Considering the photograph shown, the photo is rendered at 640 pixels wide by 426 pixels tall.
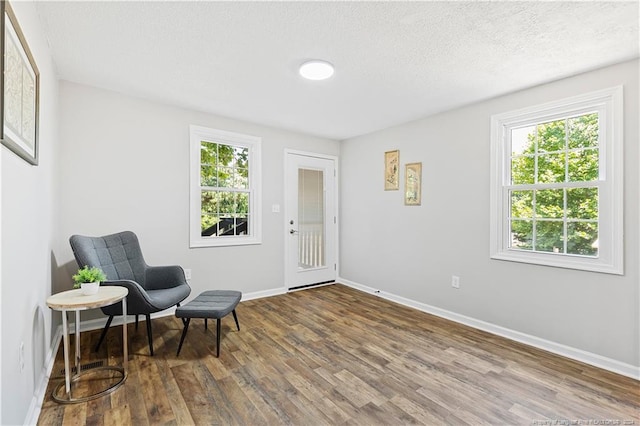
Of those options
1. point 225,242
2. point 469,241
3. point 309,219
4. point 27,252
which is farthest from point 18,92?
point 469,241

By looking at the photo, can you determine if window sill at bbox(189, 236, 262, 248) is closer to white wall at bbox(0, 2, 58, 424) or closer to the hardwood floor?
the hardwood floor

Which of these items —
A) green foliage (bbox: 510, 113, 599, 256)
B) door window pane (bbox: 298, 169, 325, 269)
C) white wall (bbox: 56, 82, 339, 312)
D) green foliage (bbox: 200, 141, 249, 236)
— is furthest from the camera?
door window pane (bbox: 298, 169, 325, 269)

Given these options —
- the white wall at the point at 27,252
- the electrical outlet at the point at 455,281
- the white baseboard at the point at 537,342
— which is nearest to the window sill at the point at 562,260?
the electrical outlet at the point at 455,281

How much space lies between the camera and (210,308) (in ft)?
8.20

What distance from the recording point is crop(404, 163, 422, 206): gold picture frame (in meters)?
3.75

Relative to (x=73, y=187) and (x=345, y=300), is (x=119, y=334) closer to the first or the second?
(x=73, y=187)

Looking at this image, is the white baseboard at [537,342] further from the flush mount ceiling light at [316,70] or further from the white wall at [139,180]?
the flush mount ceiling light at [316,70]

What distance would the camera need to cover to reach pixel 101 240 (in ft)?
9.08

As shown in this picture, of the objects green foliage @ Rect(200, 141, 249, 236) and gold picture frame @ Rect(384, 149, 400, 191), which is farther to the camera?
gold picture frame @ Rect(384, 149, 400, 191)

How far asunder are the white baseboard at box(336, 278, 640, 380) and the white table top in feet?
10.3

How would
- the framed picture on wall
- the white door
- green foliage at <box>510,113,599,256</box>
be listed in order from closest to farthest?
the framed picture on wall < green foliage at <box>510,113,599,256</box> < the white door

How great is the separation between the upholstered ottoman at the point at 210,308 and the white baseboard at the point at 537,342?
7.28ft

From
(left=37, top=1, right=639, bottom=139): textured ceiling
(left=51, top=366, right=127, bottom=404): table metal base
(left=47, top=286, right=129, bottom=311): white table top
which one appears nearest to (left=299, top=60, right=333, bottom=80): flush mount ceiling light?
(left=37, top=1, right=639, bottom=139): textured ceiling

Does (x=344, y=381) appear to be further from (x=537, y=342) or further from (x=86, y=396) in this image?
(x=537, y=342)
